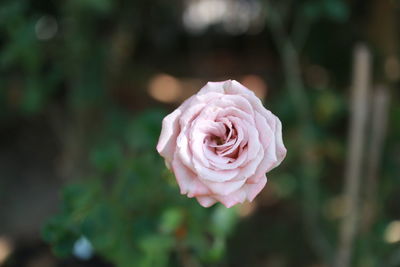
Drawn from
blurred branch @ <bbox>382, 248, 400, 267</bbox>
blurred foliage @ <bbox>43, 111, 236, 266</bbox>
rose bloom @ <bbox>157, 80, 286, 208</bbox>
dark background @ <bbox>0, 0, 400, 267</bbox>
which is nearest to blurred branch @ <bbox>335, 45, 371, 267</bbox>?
dark background @ <bbox>0, 0, 400, 267</bbox>

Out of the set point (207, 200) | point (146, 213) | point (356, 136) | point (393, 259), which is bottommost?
point (393, 259)

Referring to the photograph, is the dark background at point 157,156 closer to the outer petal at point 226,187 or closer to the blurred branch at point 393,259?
the blurred branch at point 393,259

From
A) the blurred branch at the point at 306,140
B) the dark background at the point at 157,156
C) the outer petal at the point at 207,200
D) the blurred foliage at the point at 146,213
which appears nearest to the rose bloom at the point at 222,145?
the outer petal at the point at 207,200

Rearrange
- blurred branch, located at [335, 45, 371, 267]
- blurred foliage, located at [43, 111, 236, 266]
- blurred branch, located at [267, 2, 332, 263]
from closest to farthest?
blurred foliage, located at [43, 111, 236, 266] < blurred branch, located at [335, 45, 371, 267] < blurred branch, located at [267, 2, 332, 263]

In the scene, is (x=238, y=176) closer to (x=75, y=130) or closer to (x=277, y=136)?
(x=277, y=136)

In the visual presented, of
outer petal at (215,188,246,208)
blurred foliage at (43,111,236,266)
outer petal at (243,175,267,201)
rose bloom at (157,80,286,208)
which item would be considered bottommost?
blurred foliage at (43,111,236,266)

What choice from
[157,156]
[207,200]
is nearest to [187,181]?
[207,200]

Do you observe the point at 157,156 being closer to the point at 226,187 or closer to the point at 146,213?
the point at 146,213

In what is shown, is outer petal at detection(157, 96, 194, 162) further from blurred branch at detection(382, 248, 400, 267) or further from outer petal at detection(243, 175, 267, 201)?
blurred branch at detection(382, 248, 400, 267)
